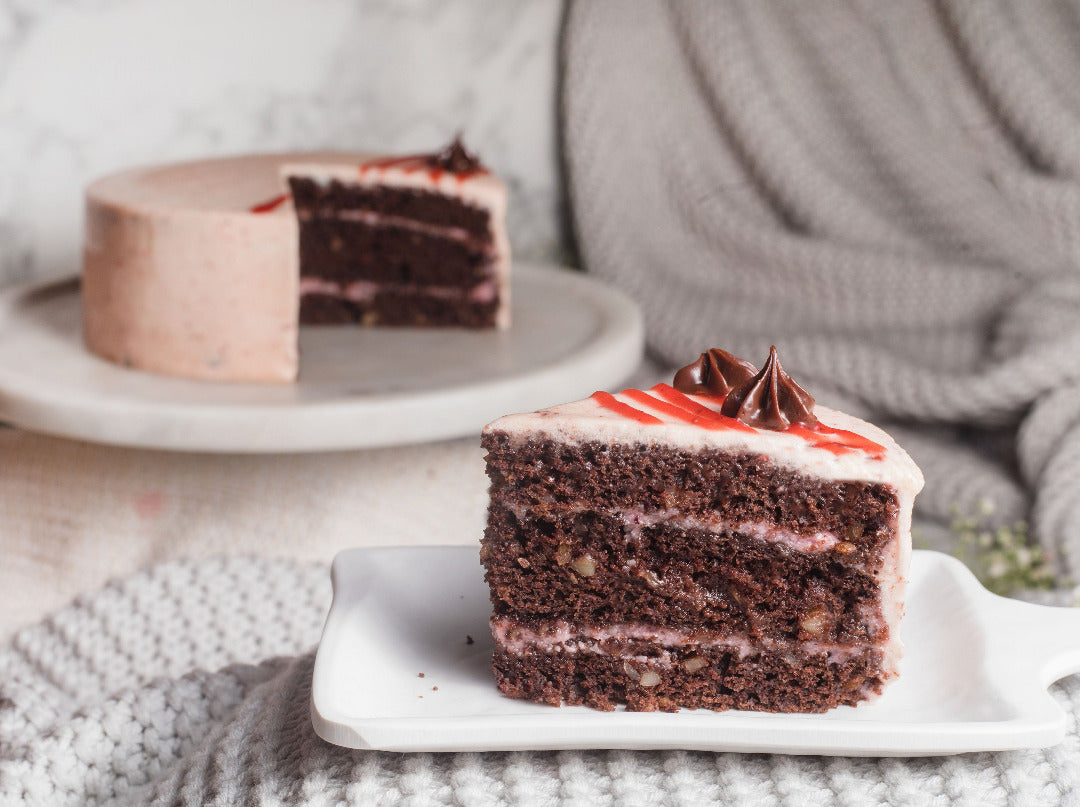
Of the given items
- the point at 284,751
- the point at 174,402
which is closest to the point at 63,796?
the point at 284,751

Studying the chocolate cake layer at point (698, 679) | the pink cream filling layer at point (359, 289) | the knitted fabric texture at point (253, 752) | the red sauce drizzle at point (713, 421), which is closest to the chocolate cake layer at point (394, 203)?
the pink cream filling layer at point (359, 289)

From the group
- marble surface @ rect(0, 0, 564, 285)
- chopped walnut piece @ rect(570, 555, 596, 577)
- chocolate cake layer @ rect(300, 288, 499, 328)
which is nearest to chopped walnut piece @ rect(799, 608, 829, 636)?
chopped walnut piece @ rect(570, 555, 596, 577)

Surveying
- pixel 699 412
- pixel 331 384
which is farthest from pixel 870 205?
pixel 699 412

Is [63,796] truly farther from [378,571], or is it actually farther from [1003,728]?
[1003,728]

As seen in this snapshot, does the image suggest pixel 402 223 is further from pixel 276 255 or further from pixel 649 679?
pixel 649 679

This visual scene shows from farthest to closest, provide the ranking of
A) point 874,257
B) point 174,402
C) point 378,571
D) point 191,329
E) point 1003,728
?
point 874,257 < point 191,329 < point 174,402 < point 378,571 < point 1003,728

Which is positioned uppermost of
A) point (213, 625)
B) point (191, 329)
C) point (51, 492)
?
point (191, 329)

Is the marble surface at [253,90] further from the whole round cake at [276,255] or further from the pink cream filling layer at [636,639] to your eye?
the pink cream filling layer at [636,639]
